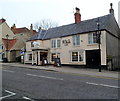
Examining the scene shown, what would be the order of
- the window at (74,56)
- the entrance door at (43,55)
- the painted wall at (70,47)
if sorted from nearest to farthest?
the painted wall at (70,47)
the window at (74,56)
the entrance door at (43,55)

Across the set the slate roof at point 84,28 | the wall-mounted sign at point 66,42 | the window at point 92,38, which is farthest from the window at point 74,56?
the slate roof at point 84,28

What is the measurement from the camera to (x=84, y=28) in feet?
77.7

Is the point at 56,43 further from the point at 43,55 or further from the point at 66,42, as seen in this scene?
the point at 43,55

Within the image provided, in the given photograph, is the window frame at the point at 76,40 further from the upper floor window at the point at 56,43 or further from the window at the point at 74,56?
the upper floor window at the point at 56,43

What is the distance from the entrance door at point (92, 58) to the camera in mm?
21297

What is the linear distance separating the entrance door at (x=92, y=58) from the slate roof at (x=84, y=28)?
139 inches

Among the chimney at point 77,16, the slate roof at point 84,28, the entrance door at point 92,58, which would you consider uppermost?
the chimney at point 77,16

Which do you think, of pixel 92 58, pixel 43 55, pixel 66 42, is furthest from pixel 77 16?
pixel 43 55

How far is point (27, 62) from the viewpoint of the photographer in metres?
30.8

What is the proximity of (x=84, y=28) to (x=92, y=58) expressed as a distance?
551 centimetres

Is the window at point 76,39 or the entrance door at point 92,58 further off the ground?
the window at point 76,39

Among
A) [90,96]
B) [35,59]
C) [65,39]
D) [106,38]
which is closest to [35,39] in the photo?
[35,59]

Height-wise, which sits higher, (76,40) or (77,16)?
(77,16)

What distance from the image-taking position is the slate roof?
2235cm
